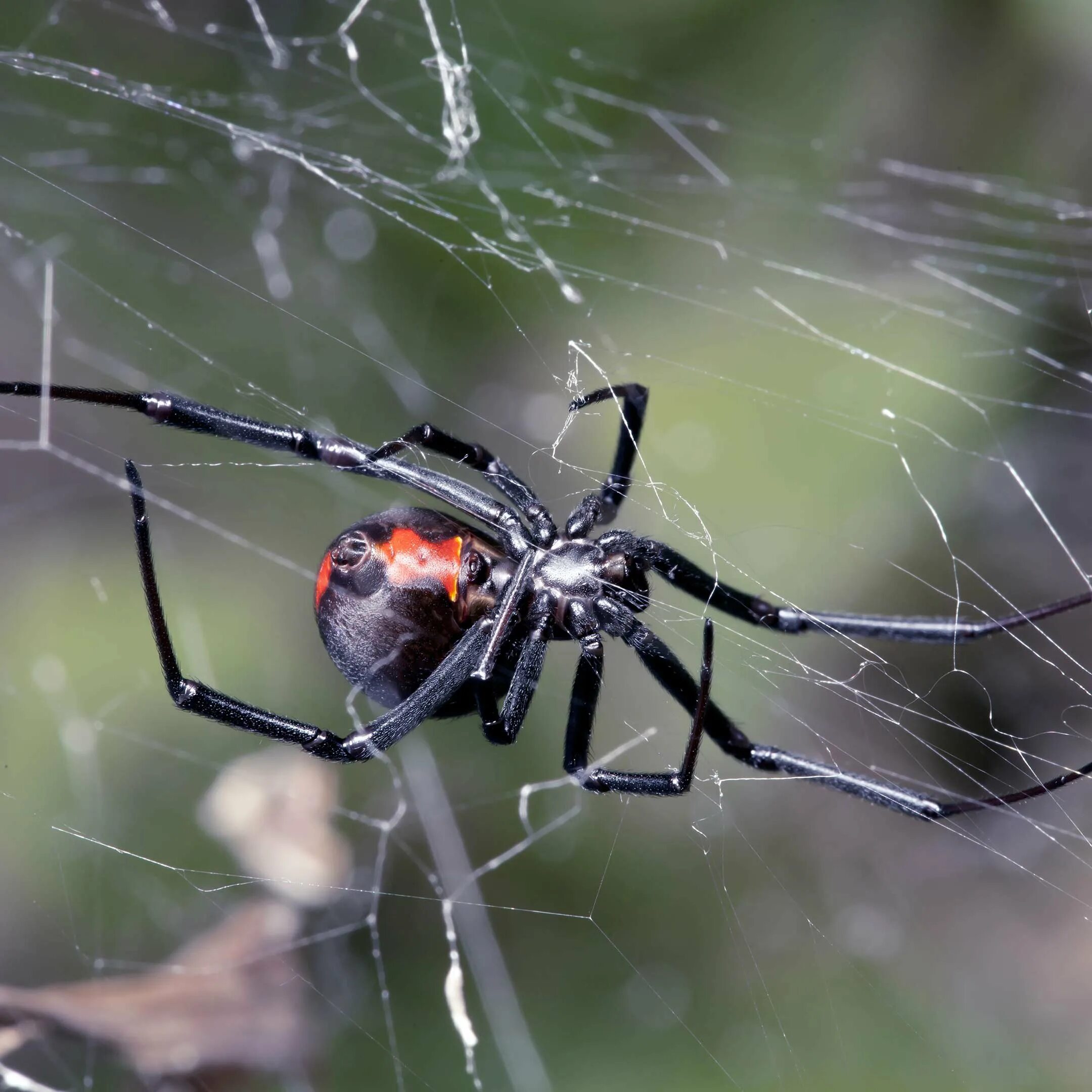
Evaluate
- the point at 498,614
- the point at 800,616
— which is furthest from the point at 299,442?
the point at 800,616

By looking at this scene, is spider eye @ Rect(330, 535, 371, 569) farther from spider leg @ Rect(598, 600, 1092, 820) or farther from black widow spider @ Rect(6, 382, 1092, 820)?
spider leg @ Rect(598, 600, 1092, 820)

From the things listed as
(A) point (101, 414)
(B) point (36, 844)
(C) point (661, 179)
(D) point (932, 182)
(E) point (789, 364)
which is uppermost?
(D) point (932, 182)

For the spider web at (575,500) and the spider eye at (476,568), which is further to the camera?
the spider web at (575,500)

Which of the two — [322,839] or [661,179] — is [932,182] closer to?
[661,179]

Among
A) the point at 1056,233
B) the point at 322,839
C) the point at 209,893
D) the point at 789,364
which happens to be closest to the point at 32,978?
the point at 209,893

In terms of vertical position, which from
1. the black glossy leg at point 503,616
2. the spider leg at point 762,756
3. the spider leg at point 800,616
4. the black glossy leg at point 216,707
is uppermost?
the spider leg at point 800,616

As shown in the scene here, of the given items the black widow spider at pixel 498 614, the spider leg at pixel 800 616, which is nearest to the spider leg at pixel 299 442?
the black widow spider at pixel 498 614

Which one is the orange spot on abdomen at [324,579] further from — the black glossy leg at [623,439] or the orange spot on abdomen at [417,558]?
the black glossy leg at [623,439]
